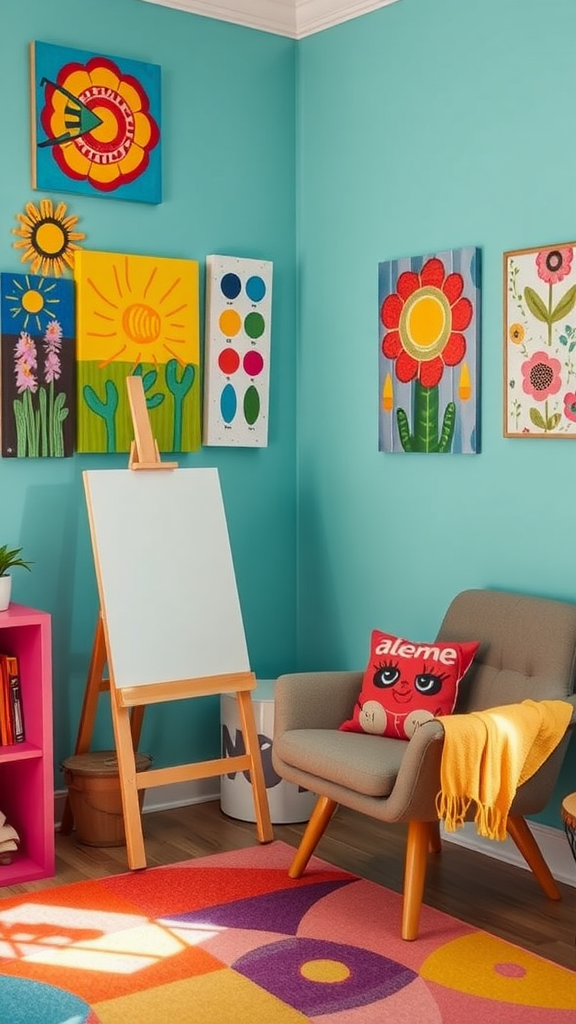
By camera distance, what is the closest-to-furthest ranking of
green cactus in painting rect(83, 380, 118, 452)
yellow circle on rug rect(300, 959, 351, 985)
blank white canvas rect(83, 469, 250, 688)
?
yellow circle on rug rect(300, 959, 351, 985), blank white canvas rect(83, 469, 250, 688), green cactus in painting rect(83, 380, 118, 452)

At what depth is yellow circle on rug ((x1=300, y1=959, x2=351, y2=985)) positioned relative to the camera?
2.91 metres

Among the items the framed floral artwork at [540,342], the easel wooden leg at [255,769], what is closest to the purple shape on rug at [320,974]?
the easel wooden leg at [255,769]

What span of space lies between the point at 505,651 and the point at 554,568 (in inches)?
11.8

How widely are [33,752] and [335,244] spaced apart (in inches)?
81.8

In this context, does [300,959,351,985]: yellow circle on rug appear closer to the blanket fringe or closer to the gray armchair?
the gray armchair

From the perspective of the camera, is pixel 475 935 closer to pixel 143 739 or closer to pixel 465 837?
pixel 465 837

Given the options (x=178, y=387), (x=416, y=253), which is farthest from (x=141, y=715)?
(x=416, y=253)

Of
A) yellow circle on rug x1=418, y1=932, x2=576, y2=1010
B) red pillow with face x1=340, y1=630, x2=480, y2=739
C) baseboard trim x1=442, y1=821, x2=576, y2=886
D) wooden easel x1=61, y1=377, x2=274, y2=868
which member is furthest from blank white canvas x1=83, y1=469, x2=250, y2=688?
yellow circle on rug x1=418, y1=932, x2=576, y2=1010

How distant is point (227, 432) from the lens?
4.43m

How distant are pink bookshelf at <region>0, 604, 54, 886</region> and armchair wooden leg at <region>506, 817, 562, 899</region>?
1.34m

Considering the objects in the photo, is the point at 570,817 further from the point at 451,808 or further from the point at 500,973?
the point at 500,973

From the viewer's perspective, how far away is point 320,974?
2.93 meters

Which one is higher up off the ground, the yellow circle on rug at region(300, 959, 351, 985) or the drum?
the drum

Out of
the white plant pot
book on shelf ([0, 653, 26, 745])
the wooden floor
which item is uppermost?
the white plant pot
